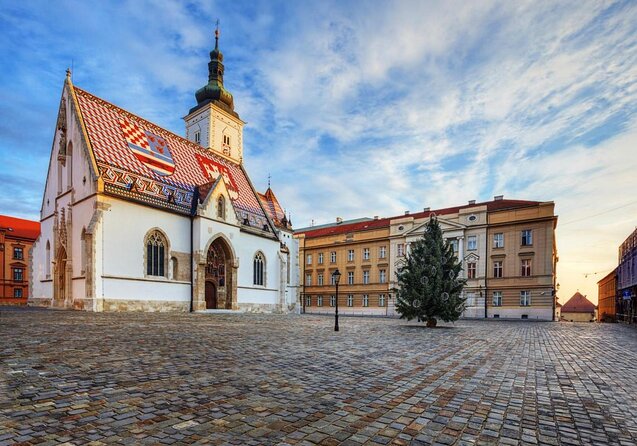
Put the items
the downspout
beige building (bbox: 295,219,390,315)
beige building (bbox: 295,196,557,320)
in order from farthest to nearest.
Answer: beige building (bbox: 295,219,390,315) < beige building (bbox: 295,196,557,320) < the downspout

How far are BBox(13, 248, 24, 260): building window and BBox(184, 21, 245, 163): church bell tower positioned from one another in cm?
2792

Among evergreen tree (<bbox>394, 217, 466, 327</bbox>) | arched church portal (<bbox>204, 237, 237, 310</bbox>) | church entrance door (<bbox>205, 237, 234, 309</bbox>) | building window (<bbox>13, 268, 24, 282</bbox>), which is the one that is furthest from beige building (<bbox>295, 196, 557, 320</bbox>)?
building window (<bbox>13, 268, 24, 282</bbox>)

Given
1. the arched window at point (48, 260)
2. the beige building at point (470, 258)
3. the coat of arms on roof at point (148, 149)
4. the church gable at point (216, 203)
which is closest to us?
the coat of arms on roof at point (148, 149)

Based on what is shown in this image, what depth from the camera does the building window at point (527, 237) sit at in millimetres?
37500

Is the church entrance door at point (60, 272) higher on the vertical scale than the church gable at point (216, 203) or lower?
lower

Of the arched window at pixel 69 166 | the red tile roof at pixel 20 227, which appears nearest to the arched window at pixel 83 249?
the arched window at pixel 69 166

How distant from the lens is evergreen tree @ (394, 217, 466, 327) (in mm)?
19094

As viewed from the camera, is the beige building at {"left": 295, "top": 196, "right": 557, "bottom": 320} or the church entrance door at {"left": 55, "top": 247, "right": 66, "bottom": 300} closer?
the church entrance door at {"left": 55, "top": 247, "right": 66, "bottom": 300}

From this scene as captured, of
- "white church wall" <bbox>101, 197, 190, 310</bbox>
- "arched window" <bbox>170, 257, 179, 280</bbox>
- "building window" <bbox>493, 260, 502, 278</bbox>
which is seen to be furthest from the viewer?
"building window" <bbox>493, 260, 502, 278</bbox>

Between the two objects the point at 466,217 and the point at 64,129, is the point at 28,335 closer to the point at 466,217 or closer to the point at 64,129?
the point at 64,129

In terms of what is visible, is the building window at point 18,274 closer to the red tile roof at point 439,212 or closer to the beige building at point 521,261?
the red tile roof at point 439,212

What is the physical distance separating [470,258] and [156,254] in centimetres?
3314

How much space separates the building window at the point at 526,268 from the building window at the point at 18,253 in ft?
208

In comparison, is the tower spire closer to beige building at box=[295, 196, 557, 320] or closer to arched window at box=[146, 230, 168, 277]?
beige building at box=[295, 196, 557, 320]
